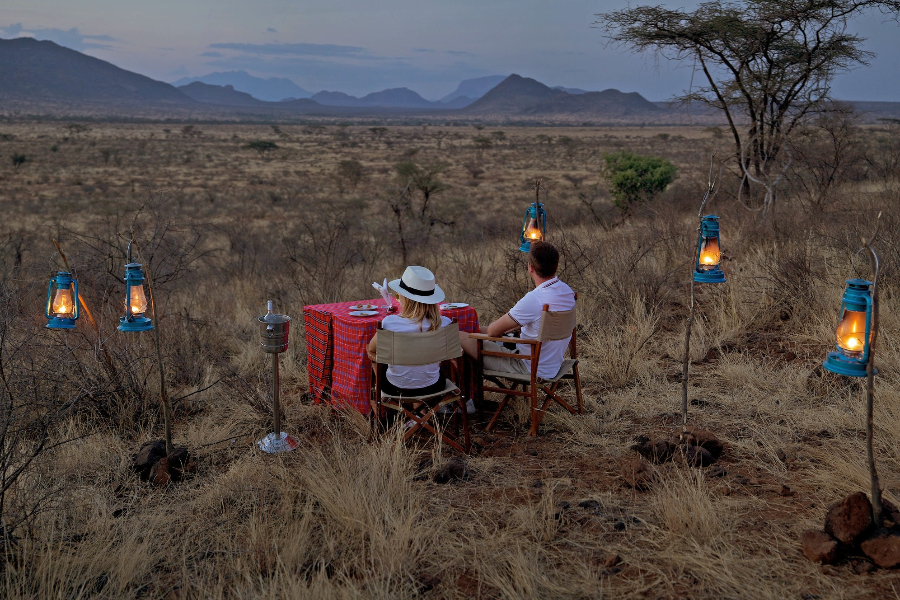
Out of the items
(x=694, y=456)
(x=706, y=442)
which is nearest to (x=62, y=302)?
(x=694, y=456)

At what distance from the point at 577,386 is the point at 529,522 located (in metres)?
1.83

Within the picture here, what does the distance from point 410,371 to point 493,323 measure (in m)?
0.66

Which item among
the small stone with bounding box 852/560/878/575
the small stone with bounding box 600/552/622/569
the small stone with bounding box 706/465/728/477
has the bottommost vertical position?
the small stone with bounding box 600/552/622/569

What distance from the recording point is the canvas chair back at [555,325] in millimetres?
4730

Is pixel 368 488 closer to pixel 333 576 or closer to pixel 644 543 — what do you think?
pixel 333 576

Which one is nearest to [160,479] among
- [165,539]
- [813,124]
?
[165,539]

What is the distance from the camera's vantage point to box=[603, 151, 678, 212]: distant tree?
1783cm

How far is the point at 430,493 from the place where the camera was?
3857mm

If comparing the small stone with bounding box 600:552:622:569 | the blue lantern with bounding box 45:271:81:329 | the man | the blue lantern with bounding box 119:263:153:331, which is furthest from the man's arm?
the blue lantern with bounding box 45:271:81:329

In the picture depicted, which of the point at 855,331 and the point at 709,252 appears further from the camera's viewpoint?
the point at 709,252

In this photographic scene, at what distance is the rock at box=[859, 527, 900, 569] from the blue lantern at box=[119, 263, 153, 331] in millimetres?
3709

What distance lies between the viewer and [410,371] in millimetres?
4641

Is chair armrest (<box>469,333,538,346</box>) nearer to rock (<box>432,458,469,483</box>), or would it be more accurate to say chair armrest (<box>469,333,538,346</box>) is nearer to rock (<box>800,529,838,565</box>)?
rock (<box>432,458,469,483</box>)

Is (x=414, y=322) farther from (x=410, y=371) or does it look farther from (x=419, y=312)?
(x=410, y=371)
